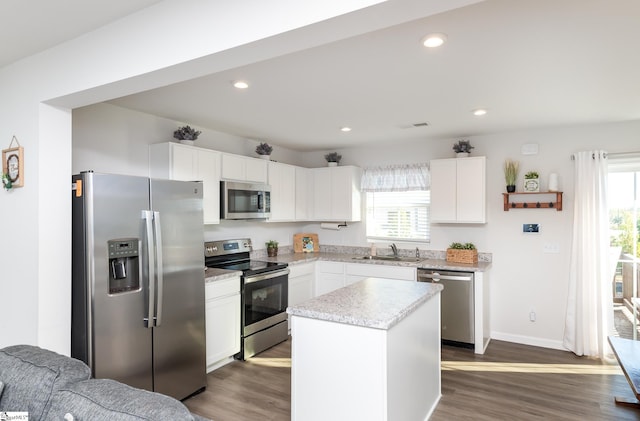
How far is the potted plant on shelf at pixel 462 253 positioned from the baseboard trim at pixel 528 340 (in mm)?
922

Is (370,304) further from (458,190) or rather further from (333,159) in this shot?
(333,159)

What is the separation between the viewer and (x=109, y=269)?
2.50 m

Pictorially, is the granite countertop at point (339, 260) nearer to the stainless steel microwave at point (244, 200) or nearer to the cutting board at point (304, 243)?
the cutting board at point (304, 243)

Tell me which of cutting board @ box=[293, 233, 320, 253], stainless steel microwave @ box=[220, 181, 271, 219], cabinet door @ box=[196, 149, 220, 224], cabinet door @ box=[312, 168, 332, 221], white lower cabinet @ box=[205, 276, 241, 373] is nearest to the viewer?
white lower cabinet @ box=[205, 276, 241, 373]

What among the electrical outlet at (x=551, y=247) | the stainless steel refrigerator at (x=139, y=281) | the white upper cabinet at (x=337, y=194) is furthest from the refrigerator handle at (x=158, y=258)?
the electrical outlet at (x=551, y=247)

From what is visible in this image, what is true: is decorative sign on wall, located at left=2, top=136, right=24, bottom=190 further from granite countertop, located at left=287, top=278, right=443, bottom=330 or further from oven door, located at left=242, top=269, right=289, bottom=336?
oven door, located at left=242, top=269, right=289, bottom=336

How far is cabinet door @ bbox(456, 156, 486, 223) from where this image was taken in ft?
14.4

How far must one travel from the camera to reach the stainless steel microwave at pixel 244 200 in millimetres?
4047

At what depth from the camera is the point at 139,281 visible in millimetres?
2666

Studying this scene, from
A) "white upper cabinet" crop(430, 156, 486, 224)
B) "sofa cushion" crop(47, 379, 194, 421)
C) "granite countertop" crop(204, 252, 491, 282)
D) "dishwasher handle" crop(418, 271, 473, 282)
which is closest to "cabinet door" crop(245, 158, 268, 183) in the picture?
"granite countertop" crop(204, 252, 491, 282)

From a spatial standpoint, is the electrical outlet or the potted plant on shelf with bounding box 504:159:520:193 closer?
the electrical outlet

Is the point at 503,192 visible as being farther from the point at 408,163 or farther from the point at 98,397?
the point at 98,397

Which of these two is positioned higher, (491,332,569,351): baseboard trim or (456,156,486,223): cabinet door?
(456,156,486,223): cabinet door

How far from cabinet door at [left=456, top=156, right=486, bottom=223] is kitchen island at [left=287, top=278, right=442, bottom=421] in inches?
87.1
